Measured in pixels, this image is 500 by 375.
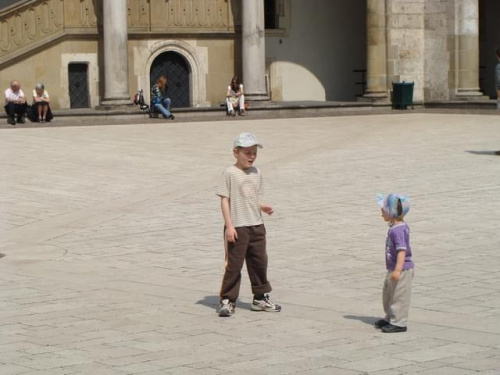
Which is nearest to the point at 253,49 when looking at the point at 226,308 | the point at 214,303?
the point at 214,303

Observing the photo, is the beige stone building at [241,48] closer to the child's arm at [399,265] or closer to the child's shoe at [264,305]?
the child's shoe at [264,305]

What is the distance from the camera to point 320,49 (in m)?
42.8

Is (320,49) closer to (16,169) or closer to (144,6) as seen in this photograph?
(144,6)

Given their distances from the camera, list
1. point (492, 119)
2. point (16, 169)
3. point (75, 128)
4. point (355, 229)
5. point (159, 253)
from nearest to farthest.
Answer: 1. point (159, 253)
2. point (355, 229)
3. point (16, 169)
4. point (75, 128)
5. point (492, 119)

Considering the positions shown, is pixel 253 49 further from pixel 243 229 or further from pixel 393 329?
pixel 393 329

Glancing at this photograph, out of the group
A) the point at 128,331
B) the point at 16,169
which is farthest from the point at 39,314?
the point at 16,169

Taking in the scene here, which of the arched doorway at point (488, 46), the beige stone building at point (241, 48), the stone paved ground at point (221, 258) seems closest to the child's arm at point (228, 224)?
the stone paved ground at point (221, 258)

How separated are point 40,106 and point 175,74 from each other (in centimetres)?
746

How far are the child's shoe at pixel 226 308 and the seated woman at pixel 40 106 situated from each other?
22615 mm

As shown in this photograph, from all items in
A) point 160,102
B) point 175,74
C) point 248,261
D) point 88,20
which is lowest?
point 248,261

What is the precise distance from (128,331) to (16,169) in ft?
42.3

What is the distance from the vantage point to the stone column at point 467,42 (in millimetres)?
38719

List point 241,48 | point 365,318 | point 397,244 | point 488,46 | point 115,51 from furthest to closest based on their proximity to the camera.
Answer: point 488,46 < point 241,48 < point 115,51 < point 365,318 < point 397,244

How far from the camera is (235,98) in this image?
36.3 m
